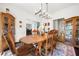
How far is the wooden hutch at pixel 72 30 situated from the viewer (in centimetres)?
222

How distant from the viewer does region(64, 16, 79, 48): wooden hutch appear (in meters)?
2.22

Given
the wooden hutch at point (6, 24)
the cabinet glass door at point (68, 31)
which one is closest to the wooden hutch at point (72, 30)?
the cabinet glass door at point (68, 31)

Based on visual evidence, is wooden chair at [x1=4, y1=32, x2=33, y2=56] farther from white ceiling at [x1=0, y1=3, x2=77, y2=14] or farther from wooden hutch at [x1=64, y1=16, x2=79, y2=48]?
wooden hutch at [x1=64, y1=16, x2=79, y2=48]

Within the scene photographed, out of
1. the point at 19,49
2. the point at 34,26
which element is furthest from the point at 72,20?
the point at 19,49

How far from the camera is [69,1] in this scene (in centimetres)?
227

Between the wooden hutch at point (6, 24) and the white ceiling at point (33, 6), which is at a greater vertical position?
the white ceiling at point (33, 6)

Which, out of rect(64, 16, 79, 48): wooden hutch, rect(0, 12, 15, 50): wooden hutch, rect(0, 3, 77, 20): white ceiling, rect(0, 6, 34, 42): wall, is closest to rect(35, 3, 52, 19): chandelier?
rect(0, 3, 77, 20): white ceiling

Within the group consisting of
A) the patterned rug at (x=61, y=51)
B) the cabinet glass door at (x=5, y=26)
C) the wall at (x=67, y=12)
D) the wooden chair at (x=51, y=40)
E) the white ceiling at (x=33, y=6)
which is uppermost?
the white ceiling at (x=33, y=6)

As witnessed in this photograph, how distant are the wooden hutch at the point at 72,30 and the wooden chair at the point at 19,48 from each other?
65cm

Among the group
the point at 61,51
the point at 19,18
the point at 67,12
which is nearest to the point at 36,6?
the point at 19,18

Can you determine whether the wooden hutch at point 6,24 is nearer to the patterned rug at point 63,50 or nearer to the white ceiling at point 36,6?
the white ceiling at point 36,6

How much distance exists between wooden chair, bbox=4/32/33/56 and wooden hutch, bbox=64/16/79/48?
25.6 inches

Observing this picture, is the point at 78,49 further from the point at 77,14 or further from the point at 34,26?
the point at 34,26

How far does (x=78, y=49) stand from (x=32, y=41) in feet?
2.54
